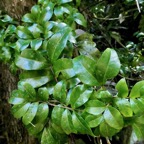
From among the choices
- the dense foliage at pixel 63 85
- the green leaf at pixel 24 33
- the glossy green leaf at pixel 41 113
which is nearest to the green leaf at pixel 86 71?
the dense foliage at pixel 63 85

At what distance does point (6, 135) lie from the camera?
942 millimetres

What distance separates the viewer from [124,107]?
0.44 metres

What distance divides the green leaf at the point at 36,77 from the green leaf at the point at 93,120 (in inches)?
5.7

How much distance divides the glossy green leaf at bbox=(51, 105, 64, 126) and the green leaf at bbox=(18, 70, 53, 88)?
2.9 inches

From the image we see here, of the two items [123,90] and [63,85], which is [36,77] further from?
[123,90]

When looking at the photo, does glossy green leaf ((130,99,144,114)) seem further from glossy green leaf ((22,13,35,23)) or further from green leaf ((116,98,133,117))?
glossy green leaf ((22,13,35,23))

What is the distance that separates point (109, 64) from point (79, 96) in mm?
85

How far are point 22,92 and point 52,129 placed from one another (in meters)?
0.11

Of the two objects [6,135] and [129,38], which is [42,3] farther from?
[129,38]

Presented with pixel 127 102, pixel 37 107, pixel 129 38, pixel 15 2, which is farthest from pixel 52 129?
pixel 129 38

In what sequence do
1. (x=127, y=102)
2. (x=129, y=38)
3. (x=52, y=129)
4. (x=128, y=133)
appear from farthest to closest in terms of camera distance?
(x=129, y=38) < (x=128, y=133) < (x=52, y=129) < (x=127, y=102)

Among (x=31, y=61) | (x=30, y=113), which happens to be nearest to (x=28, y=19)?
(x=31, y=61)

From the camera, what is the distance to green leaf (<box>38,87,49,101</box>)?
53 centimetres

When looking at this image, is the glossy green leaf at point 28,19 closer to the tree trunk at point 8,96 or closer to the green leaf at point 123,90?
the tree trunk at point 8,96
